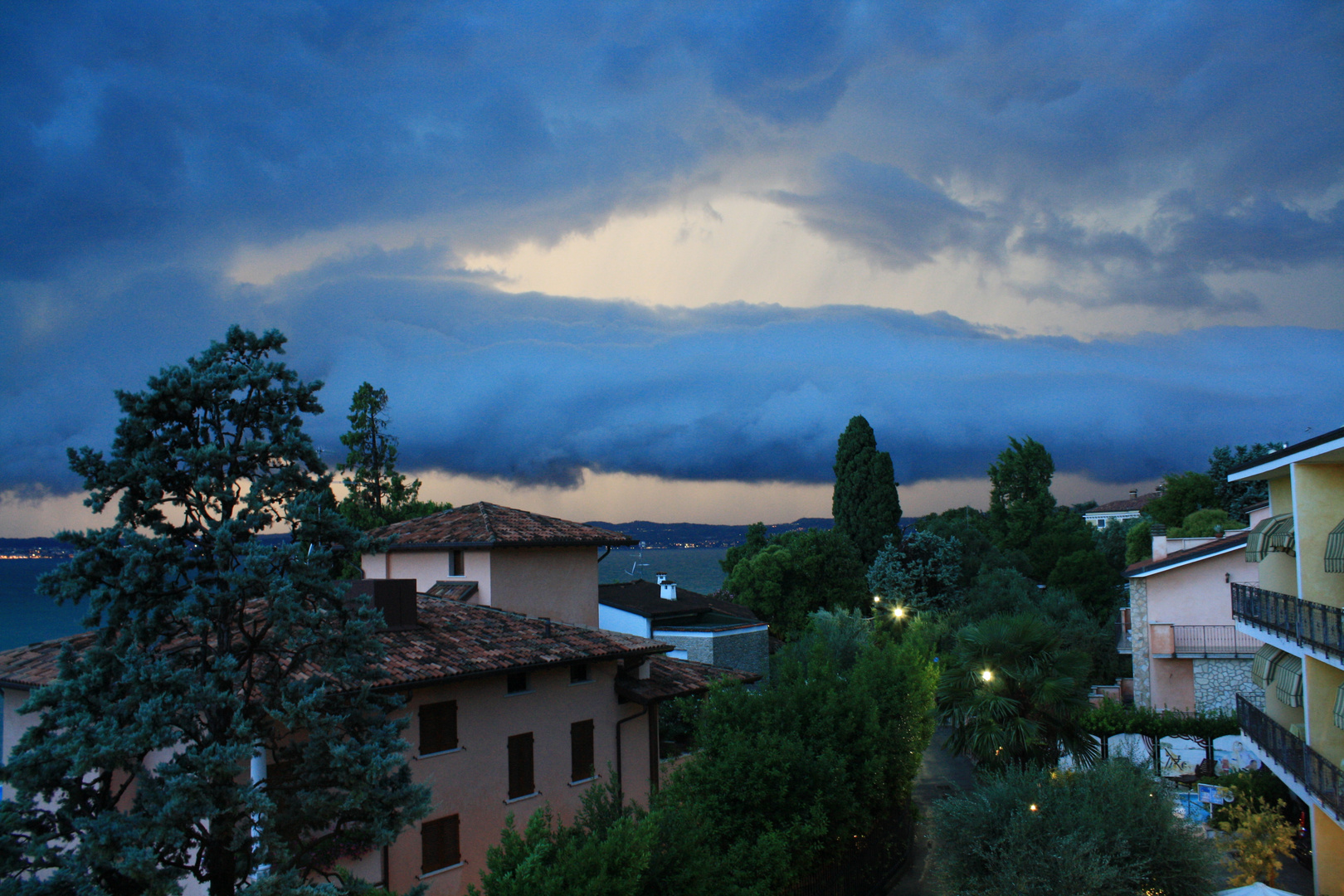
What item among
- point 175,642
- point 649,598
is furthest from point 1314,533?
point 649,598

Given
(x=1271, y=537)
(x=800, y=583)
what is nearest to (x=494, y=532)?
(x=1271, y=537)

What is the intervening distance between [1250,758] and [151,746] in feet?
86.6

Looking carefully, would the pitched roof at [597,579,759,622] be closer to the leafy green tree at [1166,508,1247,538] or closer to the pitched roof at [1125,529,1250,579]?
the pitched roof at [1125,529,1250,579]

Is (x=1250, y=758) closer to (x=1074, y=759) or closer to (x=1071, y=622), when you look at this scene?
(x=1074, y=759)

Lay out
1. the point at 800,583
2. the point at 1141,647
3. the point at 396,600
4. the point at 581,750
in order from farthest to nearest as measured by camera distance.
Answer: the point at 800,583 → the point at 1141,647 → the point at 581,750 → the point at 396,600

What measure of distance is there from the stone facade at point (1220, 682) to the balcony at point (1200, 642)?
324 millimetres

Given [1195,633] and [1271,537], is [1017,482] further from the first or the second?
[1271,537]

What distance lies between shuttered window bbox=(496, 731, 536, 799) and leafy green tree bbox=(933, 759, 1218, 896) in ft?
29.0

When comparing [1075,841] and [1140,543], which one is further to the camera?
[1140,543]

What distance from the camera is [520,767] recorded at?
18.7m

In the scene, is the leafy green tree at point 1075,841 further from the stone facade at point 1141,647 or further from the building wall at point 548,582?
the stone facade at point 1141,647

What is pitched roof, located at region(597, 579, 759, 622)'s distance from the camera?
40.6m

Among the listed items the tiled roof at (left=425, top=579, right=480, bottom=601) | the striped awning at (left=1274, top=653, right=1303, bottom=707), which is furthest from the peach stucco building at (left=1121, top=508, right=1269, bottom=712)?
the tiled roof at (left=425, top=579, right=480, bottom=601)

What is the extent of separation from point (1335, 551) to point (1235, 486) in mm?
45579
